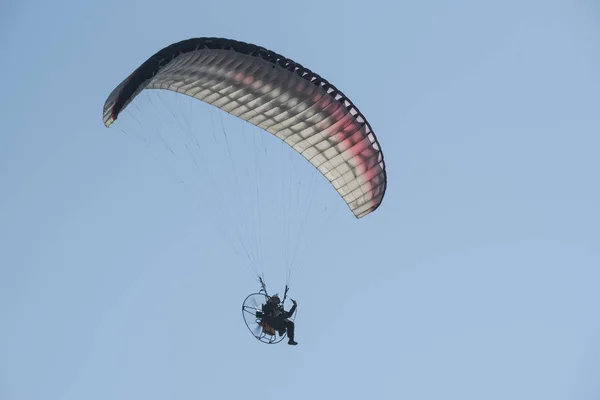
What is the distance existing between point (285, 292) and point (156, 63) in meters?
8.13

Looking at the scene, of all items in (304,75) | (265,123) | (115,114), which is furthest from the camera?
(265,123)

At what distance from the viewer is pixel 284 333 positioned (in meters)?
35.9

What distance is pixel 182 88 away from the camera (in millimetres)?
36000

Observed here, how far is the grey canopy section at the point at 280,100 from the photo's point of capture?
107ft

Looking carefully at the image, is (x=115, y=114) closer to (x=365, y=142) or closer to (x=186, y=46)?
(x=186, y=46)

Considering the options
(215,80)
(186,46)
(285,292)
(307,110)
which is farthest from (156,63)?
(285,292)

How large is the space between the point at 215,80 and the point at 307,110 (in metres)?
2.82

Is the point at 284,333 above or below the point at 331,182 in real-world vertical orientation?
below

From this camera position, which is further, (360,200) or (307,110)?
(360,200)

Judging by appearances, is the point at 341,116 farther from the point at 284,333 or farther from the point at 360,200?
the point at 284,333

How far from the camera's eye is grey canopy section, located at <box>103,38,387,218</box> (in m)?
32.7

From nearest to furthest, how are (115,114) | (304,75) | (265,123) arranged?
1. (115,114)
2. (304,75)
3. (265,123)

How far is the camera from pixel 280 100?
35688mm

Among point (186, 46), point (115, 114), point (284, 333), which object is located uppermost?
point (186, 46)
